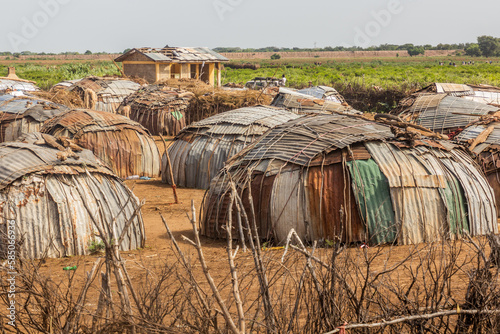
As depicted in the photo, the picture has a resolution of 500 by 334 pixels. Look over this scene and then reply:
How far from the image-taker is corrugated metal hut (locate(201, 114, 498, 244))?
35.7 ft

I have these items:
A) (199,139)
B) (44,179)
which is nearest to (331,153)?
(44,179)

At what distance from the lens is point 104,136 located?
59.6 feet

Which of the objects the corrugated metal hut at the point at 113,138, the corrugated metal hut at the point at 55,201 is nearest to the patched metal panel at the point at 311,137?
the corrugated metal hut at the point at 55,201

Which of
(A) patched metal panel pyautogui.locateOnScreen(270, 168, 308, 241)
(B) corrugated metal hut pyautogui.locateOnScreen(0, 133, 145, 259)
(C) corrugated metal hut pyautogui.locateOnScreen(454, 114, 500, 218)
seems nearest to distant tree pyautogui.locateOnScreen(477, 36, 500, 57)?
(C) corrugated metal hut pyautogui.locateOnScreen(454, 114, 500, 218)

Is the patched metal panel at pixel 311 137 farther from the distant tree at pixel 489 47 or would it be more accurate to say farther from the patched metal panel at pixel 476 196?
the distant tree at pixel 489 47

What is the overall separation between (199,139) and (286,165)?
21.2 feet

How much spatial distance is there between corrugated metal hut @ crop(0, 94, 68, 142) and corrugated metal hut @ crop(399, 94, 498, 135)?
11.9m

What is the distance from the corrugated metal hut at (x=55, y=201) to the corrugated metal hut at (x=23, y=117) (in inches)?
410

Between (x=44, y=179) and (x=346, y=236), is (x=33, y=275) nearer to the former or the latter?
(x=44, y=179)

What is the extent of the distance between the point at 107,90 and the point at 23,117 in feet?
34.3

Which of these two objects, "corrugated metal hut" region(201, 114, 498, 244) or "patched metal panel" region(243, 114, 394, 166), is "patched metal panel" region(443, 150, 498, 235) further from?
"patched metal panel" region(243, 114, 394, 166)

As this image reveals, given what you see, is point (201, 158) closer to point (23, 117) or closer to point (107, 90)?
point (23, 117)

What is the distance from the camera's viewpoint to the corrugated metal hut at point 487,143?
1423cm

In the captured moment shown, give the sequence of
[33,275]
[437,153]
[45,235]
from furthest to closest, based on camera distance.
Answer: [437,153], [45,235], [33,275]
